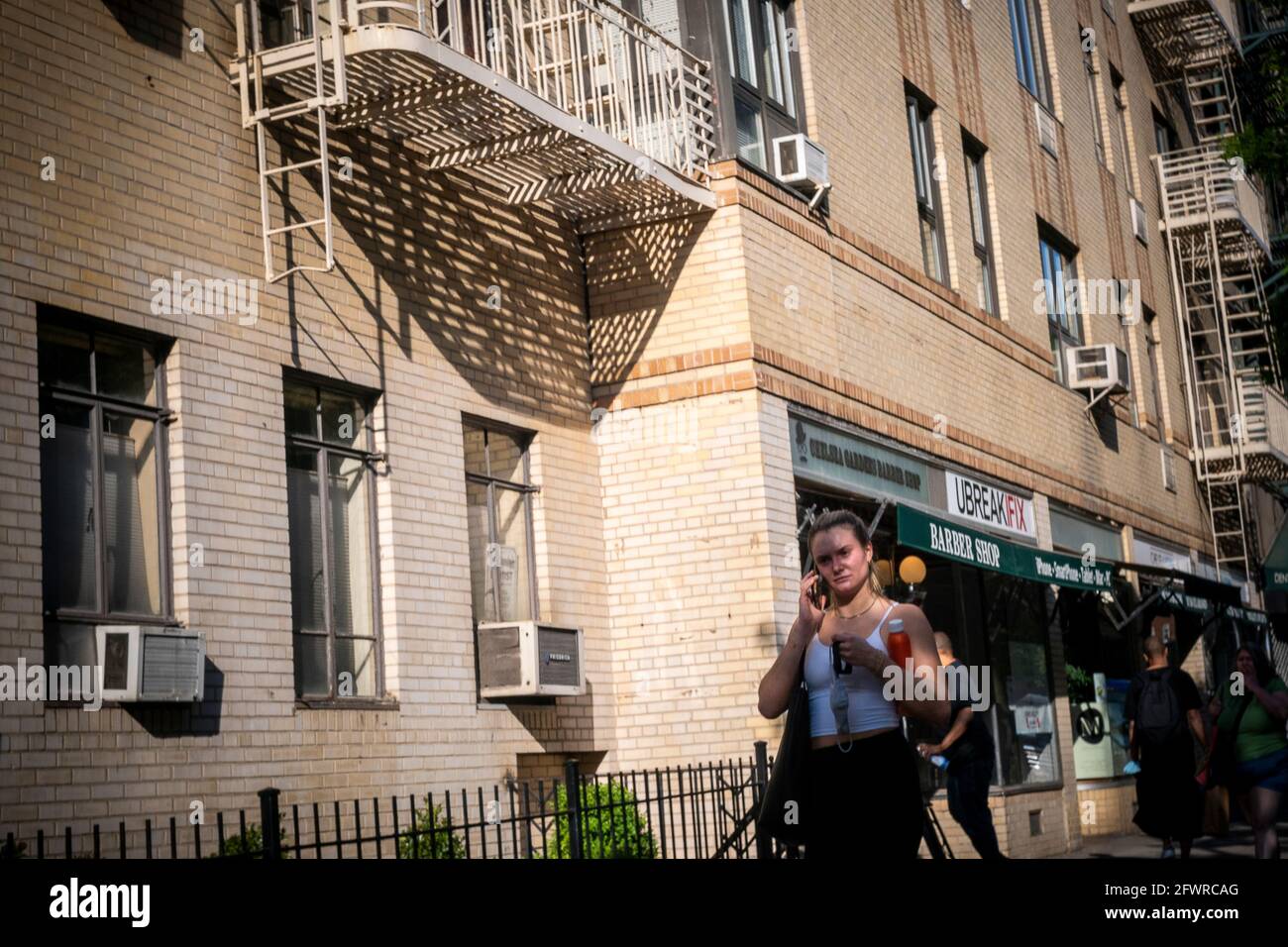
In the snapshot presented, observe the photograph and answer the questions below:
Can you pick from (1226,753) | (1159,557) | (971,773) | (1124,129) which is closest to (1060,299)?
(1159,557)

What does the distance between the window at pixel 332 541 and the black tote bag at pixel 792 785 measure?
205 inches

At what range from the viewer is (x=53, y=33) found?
8773 mm

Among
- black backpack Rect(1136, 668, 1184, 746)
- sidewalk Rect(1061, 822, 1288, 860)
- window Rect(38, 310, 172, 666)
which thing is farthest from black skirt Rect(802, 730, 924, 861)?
sidewalk Rect(1061, 822, 1288, 860)

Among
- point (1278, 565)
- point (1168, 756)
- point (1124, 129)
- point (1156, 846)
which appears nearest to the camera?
point (1168, 756)

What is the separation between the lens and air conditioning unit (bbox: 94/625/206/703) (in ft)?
27.7

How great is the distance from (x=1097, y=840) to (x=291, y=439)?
13.4 meters

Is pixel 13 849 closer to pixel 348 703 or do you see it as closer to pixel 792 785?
pixel 348 703

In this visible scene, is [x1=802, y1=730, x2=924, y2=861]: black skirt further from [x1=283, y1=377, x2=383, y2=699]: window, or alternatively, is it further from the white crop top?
[x1=283, y1=377, x2=383, y2=699]: window

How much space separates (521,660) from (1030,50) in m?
14.7

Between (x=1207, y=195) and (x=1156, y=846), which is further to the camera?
(x=1207, y=195)

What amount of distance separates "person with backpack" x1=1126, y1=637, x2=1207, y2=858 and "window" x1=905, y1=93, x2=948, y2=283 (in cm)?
646

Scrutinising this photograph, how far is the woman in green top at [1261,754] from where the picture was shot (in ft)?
36.3

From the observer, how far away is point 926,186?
18062 mm
